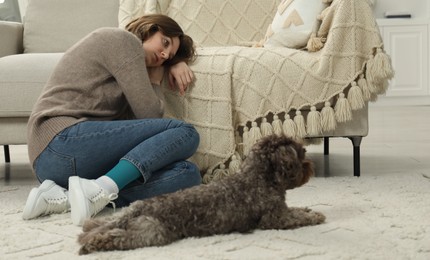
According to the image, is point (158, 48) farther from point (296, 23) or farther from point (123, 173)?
point (296, 23)

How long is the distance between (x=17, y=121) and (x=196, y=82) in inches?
29.0

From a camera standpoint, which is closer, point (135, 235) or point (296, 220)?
point (135, 235)

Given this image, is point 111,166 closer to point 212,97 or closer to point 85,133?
point 85,133

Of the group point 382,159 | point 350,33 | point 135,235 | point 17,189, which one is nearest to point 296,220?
point 135,235

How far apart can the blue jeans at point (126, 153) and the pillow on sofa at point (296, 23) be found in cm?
73

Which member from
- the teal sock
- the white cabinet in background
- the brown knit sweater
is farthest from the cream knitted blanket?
the white cabinet in background

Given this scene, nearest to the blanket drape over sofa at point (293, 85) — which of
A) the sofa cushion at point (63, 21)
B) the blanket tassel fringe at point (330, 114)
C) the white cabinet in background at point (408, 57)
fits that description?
the blanket tassel fringe at point (330, 114)

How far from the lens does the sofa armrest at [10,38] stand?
9.68 feet

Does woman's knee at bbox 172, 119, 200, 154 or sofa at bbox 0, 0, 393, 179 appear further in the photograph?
sofa at bbox 0, 0, 393, 179

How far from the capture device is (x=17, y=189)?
241cm

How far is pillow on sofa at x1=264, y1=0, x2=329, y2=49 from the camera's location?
245cm

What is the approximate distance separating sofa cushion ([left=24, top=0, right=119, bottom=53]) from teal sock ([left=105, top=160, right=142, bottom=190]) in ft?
4.93

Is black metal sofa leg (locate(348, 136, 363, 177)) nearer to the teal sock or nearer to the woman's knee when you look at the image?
the woman's knee

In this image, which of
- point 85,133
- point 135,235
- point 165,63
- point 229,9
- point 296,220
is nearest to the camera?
point 135,235
